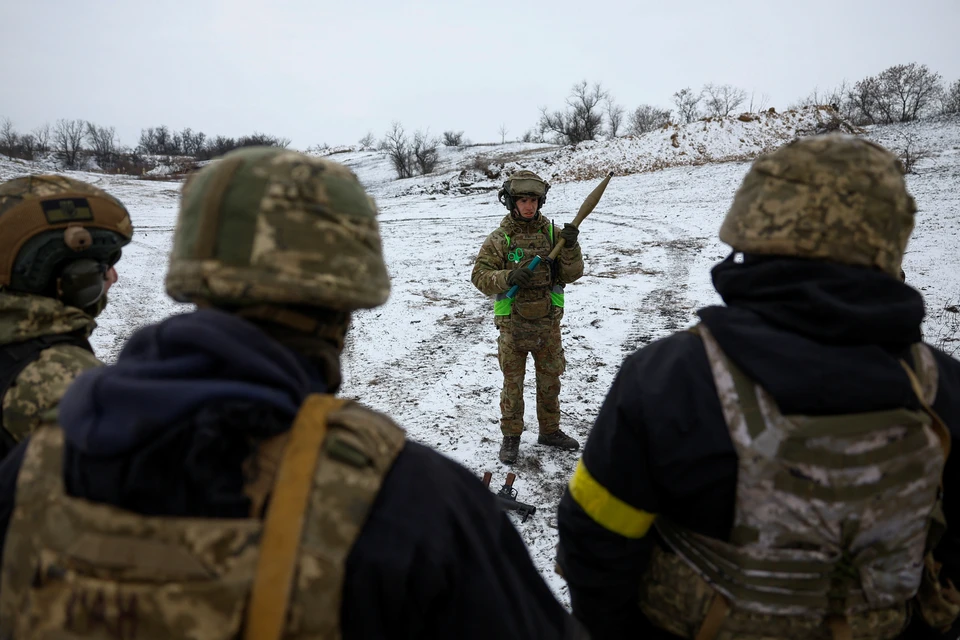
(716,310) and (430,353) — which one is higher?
(716,310)

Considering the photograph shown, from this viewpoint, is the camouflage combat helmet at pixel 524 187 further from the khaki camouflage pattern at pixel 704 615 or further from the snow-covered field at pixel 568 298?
the khaki camouflage pattern at pixel 704 615

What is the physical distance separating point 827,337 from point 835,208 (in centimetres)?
35

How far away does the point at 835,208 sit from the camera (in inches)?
54.8

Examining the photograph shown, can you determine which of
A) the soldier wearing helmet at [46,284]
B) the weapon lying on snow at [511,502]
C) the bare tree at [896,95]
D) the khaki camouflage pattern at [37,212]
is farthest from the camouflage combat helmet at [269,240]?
the bare tree at [896,95]

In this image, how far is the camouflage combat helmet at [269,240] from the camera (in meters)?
1.07

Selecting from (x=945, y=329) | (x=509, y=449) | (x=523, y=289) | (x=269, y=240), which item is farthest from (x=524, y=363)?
(x=945, y=329)

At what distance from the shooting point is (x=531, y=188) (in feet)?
13.5

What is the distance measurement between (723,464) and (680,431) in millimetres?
127

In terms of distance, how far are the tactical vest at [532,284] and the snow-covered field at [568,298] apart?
3.95 ft

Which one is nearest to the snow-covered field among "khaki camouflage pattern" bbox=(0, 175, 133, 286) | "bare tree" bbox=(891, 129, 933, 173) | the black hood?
"bare tree" bbox=(891, 129, 933, 173)

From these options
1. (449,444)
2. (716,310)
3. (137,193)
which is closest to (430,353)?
(449,444)

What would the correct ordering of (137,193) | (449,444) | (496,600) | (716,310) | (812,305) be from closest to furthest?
(496,600) < (812,305) < (716,310) < (449,444) < (137,193)

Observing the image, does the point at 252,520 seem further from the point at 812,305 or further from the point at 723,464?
the point at 812,305

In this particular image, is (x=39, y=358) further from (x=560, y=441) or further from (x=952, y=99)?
(x=952, y=99)
